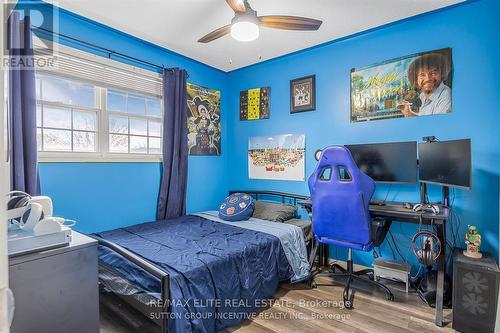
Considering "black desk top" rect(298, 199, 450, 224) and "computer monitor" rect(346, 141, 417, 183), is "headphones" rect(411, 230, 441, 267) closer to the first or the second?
"black desk top" rect(298, 199, 450, 224)

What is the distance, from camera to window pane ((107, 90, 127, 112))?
288cm

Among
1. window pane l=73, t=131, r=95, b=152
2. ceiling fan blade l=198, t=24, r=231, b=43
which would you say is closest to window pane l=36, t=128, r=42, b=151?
window pane l=73, t=131, r=95, b=152

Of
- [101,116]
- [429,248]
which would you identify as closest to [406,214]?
[429,248]

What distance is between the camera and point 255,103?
3.82 meters

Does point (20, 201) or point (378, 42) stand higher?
point (378, 42)

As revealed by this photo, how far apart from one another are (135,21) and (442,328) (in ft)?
12.2

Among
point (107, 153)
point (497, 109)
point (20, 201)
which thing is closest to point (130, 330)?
point (20, 201)

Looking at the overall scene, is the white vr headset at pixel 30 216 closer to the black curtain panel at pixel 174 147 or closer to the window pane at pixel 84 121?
the window pane at pixel 84 121

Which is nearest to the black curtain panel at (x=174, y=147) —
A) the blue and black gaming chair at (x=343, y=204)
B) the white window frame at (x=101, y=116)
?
the white window frame at (x=101, y=116)

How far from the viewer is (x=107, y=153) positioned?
282 cm

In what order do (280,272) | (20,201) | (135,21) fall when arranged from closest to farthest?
(20,201)
(280,272)
(135,21)

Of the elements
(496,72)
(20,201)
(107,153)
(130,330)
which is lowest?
(130,330)

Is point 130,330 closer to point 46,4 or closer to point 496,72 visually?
point 46,4

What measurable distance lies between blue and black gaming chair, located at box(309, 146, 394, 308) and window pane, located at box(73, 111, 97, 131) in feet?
7.56
